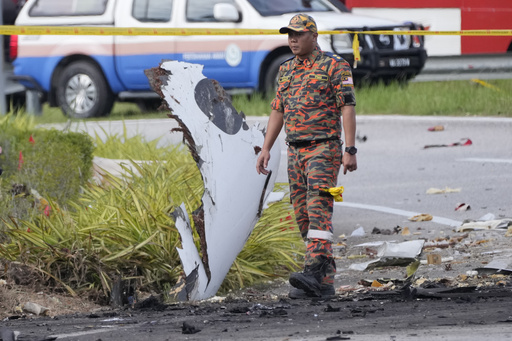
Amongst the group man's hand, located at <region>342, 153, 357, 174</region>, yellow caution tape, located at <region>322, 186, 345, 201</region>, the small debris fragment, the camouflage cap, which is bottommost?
the small debris fragment

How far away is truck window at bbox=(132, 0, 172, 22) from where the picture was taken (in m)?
16.3

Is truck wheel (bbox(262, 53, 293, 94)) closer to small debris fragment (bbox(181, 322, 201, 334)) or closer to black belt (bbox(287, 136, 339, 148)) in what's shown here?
black belt (bbox(287, 136, 339, 148))

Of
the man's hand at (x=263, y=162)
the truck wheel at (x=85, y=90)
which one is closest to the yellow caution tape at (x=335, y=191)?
the man's hand at (x=263, y=162)

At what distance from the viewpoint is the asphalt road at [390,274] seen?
17.5 ft

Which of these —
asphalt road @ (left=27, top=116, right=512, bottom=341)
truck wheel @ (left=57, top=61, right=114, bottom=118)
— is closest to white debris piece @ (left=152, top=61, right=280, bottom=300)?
asphalt road @ (left=27, top=116, right=512, bottom=341)

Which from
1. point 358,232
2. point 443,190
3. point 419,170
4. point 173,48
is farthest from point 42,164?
point 173,48

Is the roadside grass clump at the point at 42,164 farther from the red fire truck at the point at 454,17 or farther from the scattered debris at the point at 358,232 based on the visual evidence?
the red fire truck at the point at 454,17

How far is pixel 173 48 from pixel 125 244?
341 inches

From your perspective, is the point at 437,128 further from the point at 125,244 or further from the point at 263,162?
the point at 263,162

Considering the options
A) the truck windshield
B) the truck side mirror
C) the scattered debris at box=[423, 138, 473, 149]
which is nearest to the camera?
the scattered debris at box=[423, 138, 473, 149]

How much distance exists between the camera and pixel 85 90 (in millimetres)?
16656

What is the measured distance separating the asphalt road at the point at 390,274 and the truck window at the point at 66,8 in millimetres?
2102

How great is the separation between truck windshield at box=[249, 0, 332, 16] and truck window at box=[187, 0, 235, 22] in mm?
606

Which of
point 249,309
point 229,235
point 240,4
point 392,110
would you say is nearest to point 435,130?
point 392,110
